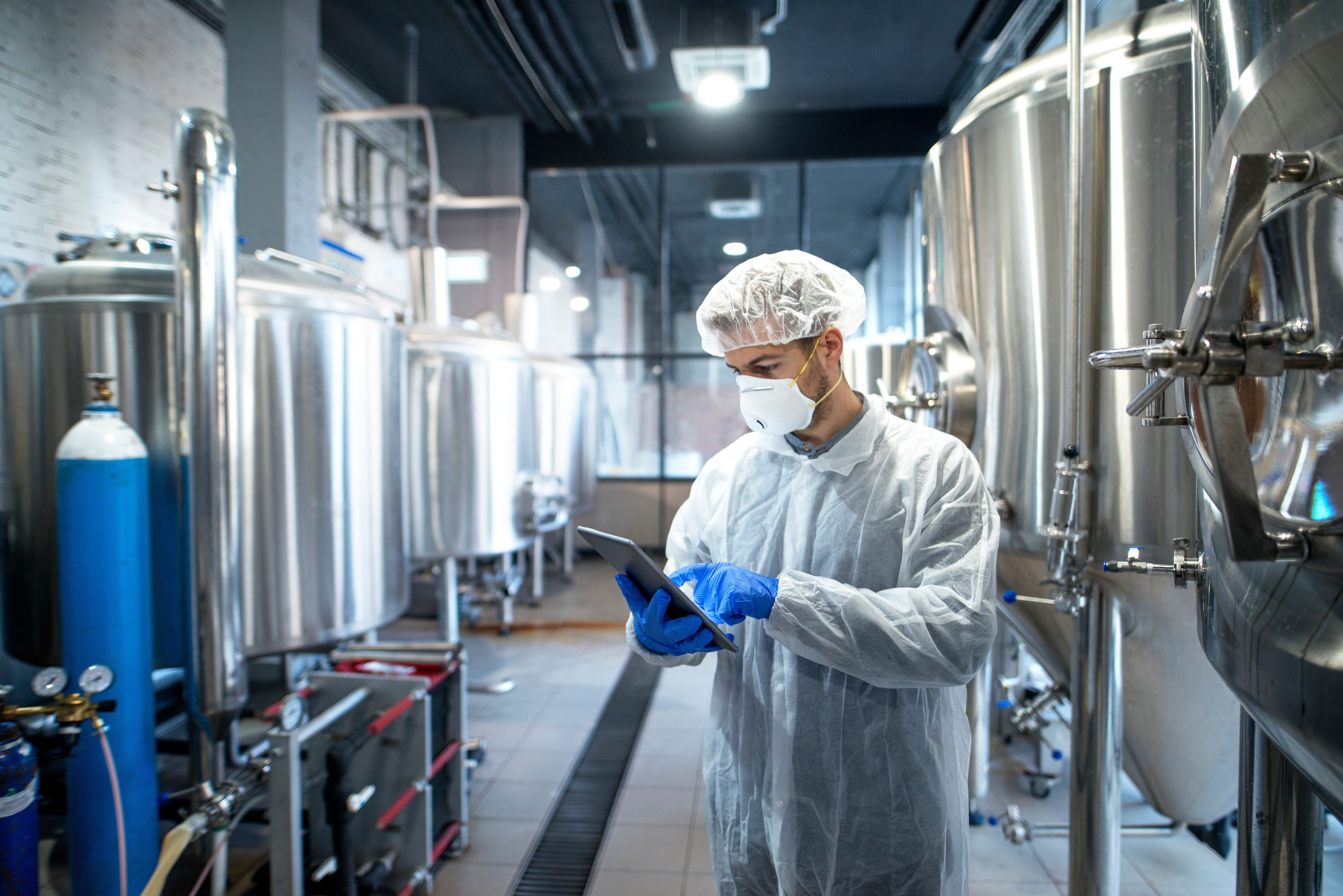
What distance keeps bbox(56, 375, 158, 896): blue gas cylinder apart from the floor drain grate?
0.93 m

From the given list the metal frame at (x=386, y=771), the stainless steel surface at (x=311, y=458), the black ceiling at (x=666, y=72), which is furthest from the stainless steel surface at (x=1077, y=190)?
the black ceiling at (x=666, y=72)

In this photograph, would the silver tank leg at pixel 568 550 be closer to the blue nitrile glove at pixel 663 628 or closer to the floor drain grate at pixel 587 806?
the floor drain grate at pixel 587 806

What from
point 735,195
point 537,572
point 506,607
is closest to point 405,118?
point 735,195

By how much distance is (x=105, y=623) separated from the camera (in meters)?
1.48

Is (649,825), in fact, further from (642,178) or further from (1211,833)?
(642,178)

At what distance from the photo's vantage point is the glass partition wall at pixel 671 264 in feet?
20.3

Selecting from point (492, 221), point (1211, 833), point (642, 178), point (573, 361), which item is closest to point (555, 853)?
point (1211, 833)

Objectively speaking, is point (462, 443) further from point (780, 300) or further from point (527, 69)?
point (527, 69)

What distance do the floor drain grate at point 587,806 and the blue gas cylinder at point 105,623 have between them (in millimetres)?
933

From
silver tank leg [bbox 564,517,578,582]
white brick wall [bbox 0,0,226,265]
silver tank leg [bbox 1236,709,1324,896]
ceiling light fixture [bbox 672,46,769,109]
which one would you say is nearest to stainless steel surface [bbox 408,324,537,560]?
white brick wall [bbox 0,0,226,265]

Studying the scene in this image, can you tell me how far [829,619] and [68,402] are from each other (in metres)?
1.80

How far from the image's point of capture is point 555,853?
6.85 feet

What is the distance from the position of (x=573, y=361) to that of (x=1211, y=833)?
4.13 meters

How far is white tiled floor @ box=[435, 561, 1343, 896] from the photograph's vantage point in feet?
6.32
